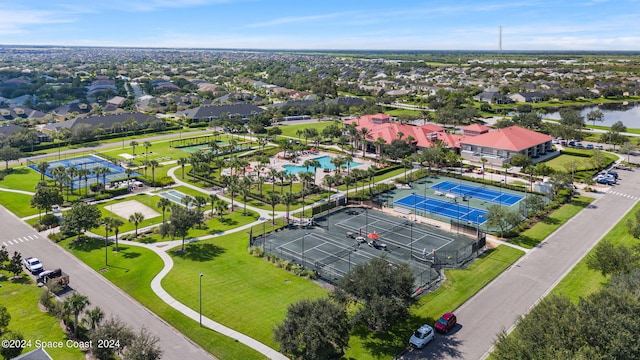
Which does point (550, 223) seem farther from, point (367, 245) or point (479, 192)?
point (367, 245)

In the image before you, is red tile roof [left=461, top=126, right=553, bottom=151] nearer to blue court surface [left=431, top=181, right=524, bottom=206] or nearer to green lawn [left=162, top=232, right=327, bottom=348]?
blue court surface [left=431, top=181, right=524, bottom=206]

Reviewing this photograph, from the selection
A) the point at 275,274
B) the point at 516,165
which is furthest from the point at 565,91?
the point at 275,274

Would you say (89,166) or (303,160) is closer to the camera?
(89,166)

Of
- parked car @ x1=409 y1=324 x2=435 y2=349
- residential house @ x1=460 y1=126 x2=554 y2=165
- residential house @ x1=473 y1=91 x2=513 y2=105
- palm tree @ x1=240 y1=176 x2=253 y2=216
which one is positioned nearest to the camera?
parked car @ x1=409 y1=324 x2=435 y2=349

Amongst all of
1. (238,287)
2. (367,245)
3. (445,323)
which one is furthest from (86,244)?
(445,323)

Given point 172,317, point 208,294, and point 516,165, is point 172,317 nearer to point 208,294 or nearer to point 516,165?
point 208,294

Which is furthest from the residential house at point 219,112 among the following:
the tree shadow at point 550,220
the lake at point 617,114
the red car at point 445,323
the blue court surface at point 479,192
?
the red car at point 445,323

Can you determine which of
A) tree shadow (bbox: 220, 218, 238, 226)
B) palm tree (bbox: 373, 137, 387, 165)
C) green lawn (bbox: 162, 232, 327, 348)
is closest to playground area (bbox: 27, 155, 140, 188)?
tree shadow (bbox: 220, 218, 238, 226)
